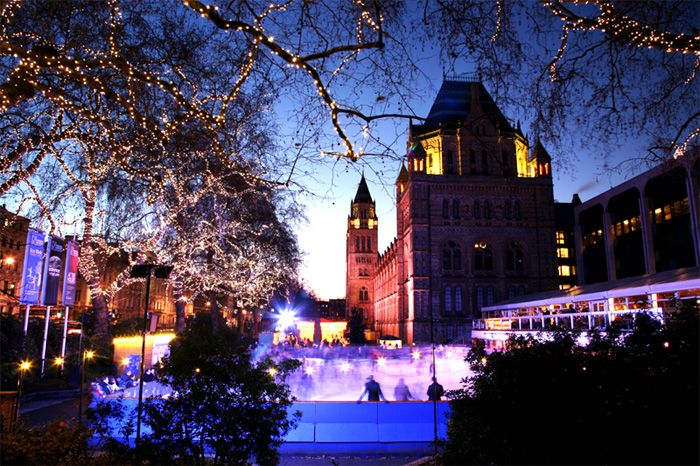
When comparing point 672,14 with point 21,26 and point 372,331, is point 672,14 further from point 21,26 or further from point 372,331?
point 372,331

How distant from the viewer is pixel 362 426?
11031mm

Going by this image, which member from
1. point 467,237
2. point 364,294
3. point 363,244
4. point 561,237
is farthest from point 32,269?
point 364,294

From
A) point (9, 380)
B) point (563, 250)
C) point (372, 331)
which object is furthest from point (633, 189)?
point (372, 331)

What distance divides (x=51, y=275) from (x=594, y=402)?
16.2 meters

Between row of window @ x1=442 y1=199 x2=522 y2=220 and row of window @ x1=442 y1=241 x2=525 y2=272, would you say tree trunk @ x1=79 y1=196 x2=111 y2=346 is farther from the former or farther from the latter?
row of window @ x1=442 y1=199 x2=522 y2=220

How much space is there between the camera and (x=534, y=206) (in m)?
58.7

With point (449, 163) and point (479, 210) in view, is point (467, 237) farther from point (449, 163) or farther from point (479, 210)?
point (449, 163)

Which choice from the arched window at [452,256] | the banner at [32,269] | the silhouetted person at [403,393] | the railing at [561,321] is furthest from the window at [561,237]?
the banner at [32,269]

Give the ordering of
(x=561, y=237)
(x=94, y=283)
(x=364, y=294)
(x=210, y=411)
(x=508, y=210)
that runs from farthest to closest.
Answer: (x=364, y=294) < (x=561, y=237) < (x=508, y=210) < (x=94, y=283) < (x=210, y=411)

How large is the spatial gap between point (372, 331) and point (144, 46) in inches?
3337

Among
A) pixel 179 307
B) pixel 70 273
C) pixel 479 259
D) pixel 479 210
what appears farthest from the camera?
pixel 479 210

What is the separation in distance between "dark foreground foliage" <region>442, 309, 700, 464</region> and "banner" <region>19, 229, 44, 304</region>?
504 inches

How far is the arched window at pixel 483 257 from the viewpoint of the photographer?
57438mm

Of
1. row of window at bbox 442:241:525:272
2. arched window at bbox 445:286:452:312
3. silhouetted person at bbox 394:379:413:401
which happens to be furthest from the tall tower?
silhouetted person at bbox 394:379:413:401
